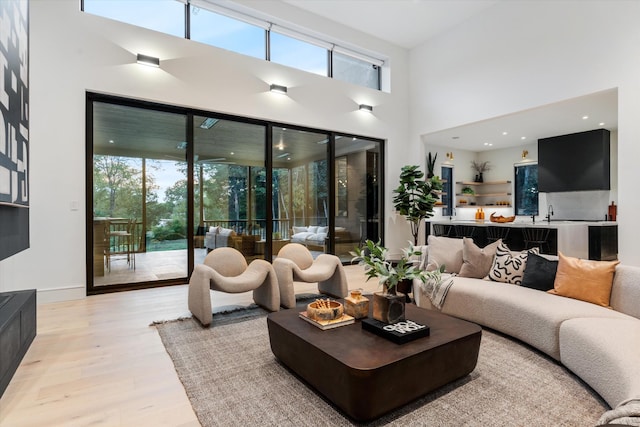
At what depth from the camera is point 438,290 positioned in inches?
136

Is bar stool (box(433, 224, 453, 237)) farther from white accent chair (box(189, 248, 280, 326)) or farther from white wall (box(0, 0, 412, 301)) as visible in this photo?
white accent chair (box(189, 248, 280, 326))

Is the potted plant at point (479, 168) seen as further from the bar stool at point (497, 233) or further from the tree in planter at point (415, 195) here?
the bar stool at point (497, 233)

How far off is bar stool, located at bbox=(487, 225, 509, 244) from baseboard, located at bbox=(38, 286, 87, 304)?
6.49 meters

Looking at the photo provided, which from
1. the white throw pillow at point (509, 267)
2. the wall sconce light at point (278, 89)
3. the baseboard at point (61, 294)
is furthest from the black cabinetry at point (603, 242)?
the baseboard at point (61, 294)

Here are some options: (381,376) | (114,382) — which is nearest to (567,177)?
(381,376)

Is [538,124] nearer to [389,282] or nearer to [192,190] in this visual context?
[389,282]

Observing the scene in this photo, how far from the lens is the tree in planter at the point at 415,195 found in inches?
271

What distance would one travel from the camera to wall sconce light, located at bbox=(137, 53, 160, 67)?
455 cm

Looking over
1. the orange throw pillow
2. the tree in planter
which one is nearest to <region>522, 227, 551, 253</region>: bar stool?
the tree in planter

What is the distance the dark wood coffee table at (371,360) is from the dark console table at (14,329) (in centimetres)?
166

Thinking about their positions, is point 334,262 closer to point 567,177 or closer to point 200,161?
point 200,161

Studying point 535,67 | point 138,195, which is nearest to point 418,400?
point 138,195

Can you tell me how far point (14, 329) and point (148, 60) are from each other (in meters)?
3.66

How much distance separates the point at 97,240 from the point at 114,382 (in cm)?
289
